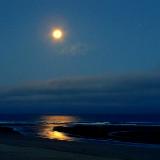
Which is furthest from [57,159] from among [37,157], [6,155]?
[6,155]

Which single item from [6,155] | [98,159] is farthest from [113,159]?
[6,155]

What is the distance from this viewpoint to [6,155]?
1097 inches

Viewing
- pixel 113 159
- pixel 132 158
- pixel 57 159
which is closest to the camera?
pixel 57 159

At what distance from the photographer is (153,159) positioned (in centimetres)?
3108

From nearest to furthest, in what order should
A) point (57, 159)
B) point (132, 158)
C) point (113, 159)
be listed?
point (57, 159), point (113, 159), point (132, 158)

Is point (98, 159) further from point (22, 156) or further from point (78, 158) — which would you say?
point (22, 156)

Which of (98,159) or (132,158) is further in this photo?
(132,158)

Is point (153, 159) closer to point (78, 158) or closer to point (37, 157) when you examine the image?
point (78, 158)

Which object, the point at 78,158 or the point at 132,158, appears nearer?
the point at 78,158

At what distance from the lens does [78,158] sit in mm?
27109

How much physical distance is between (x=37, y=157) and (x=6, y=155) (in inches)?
84.4

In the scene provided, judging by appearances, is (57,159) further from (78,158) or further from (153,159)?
(153,159)

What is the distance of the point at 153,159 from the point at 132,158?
1.67 metres

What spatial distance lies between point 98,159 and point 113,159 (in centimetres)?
179
